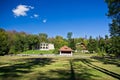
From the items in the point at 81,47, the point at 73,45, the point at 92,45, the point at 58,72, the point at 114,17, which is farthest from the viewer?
the point at 81,47

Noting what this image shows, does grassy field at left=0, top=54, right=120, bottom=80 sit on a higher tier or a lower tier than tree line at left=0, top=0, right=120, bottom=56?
lower

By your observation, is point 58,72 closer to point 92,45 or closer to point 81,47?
point 92,45

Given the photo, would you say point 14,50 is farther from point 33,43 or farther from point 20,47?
point 33,43

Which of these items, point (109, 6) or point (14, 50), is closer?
point (109, 6)

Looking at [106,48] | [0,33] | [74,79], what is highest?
[0,33]

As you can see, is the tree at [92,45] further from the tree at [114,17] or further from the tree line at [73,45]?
the tree at [114,17]

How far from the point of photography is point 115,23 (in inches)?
1309

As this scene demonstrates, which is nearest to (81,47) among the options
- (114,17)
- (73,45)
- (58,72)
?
(73,45)

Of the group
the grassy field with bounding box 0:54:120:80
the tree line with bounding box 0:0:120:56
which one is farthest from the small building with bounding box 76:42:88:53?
the grassy field with bounding box 0:54:120:80

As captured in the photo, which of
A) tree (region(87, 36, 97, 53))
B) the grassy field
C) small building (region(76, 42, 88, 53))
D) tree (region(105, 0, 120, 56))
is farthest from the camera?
small building (region(76, 42, 88, 53))

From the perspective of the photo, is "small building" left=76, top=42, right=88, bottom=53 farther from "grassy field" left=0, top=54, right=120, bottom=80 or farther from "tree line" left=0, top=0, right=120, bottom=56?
"grassy field" left=0, top=54, right=120, bottom=80

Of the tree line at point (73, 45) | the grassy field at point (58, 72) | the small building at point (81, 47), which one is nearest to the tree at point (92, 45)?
the tree line at point (73, 45)

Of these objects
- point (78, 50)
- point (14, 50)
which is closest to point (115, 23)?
point (14, 50)

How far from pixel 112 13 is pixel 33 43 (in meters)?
89.4
